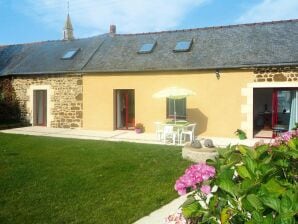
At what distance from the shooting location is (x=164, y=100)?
16406mm

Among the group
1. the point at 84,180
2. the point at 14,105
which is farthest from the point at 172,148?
the point at 14,105

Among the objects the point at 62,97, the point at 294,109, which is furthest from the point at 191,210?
the point at 62,97

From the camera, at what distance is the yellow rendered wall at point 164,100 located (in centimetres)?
1506

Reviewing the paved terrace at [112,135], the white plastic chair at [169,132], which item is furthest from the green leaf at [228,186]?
the white plastic chair at [169,132]

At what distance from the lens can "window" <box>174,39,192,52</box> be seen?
54.7 ft

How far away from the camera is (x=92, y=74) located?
17.9 metres

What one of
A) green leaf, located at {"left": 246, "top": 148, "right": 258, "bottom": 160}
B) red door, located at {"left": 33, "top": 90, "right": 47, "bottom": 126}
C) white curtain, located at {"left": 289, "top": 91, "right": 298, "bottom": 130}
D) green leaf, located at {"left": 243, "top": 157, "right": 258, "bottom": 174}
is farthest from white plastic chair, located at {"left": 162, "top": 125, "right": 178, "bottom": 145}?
green leaf, located at {"left": 243, "top": 157, "right": 258, "bottom": 174}

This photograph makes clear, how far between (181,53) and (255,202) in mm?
14812

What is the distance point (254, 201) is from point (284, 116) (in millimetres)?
14267

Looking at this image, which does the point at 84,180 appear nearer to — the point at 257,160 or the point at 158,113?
the point at 257,160

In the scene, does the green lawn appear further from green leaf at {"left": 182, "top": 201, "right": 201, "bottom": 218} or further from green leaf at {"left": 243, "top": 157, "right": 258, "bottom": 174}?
green leaf at {"left": 243, "top": 157, "right": 258, "bottom": 174}

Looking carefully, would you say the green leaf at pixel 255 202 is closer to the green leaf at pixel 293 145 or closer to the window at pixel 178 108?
the green leaf at pixel 293 145

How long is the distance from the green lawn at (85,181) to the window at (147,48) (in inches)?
248

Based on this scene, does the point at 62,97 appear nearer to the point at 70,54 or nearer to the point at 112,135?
the point at 70,54
